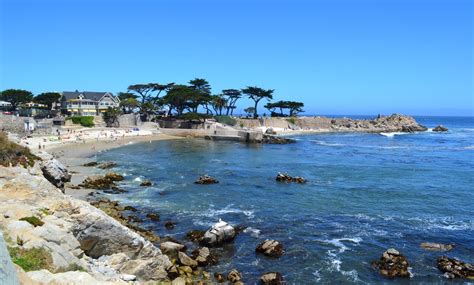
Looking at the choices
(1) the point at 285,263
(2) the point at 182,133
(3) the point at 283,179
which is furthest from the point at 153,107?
(1) the point at 285,263

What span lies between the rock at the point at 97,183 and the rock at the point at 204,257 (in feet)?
62.8

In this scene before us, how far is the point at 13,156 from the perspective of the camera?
3331 centimetres

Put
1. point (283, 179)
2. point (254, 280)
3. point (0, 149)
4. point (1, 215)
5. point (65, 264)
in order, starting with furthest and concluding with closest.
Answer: point (283, 179) < point (0, 149) < point (254, 280) < point (1, 215) < point (65, 264)

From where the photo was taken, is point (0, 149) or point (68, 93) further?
point (68, 93)

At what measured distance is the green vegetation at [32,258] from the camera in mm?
13062

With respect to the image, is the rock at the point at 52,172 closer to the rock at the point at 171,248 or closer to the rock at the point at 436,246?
the rock at the point at 171,248

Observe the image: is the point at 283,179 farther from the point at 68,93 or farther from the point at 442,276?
the point at 68,93

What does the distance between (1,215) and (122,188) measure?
23.6 m

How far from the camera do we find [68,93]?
115000 mm

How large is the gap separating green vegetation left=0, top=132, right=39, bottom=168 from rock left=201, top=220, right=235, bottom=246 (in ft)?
51.4

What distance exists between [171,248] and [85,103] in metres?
98.3

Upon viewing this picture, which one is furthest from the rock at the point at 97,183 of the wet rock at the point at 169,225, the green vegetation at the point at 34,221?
the green vegetation at the point at 34,221

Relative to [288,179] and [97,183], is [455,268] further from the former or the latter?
[97,183]

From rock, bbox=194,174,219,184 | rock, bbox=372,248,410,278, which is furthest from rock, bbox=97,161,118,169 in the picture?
rock, bbox=372,248,410,278
